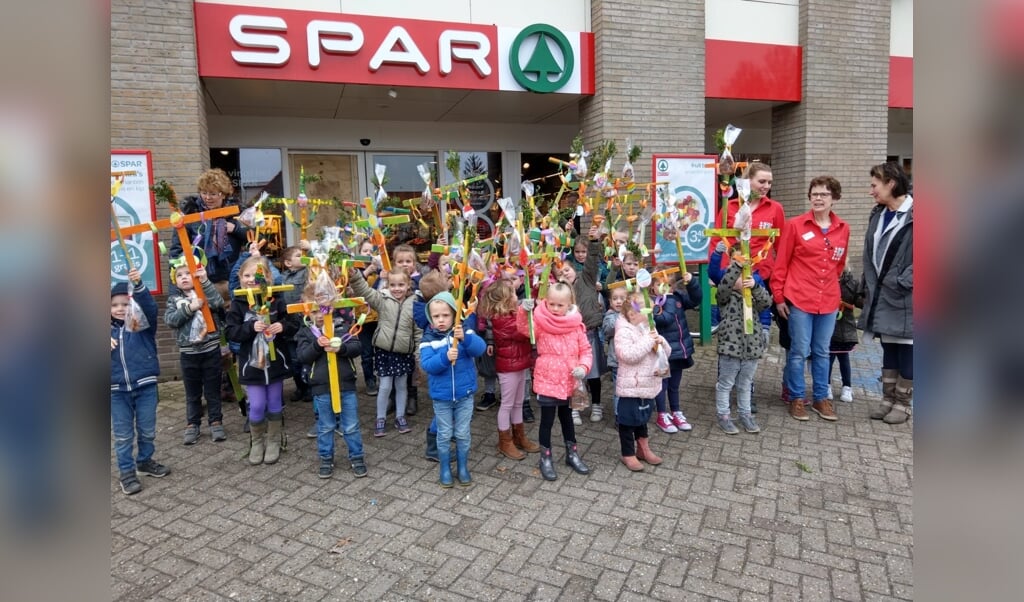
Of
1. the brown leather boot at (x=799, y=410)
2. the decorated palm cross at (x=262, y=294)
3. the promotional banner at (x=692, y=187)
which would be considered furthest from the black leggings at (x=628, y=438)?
the promotional banner at (x=692, y=187)

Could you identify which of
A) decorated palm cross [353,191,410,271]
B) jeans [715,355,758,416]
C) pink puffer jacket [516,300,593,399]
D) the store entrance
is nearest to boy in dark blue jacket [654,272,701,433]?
jeans [715,355,758,416]

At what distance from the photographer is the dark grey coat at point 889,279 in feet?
15.4

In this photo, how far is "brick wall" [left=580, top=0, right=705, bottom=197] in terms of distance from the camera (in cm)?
805

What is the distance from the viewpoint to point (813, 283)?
198 inches

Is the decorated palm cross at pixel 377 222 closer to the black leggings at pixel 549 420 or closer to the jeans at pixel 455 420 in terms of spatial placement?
the jeans at pixel 455 420

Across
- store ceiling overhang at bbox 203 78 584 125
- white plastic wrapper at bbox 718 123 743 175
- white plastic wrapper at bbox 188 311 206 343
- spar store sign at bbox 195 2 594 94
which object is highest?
spar store sign at bbox 195 2 594 94

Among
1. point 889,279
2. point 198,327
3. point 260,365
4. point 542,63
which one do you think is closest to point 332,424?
point 260,365

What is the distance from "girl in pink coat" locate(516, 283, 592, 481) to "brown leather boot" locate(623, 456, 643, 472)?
0.29 metres

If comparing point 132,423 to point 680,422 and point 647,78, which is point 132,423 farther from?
point 647,78

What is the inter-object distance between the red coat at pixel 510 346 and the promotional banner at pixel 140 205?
13.0 ft

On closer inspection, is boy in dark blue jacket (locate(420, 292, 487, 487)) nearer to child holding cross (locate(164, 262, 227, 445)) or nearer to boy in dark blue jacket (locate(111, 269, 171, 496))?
child holding cross (locate(164, 262, 227, 445))
